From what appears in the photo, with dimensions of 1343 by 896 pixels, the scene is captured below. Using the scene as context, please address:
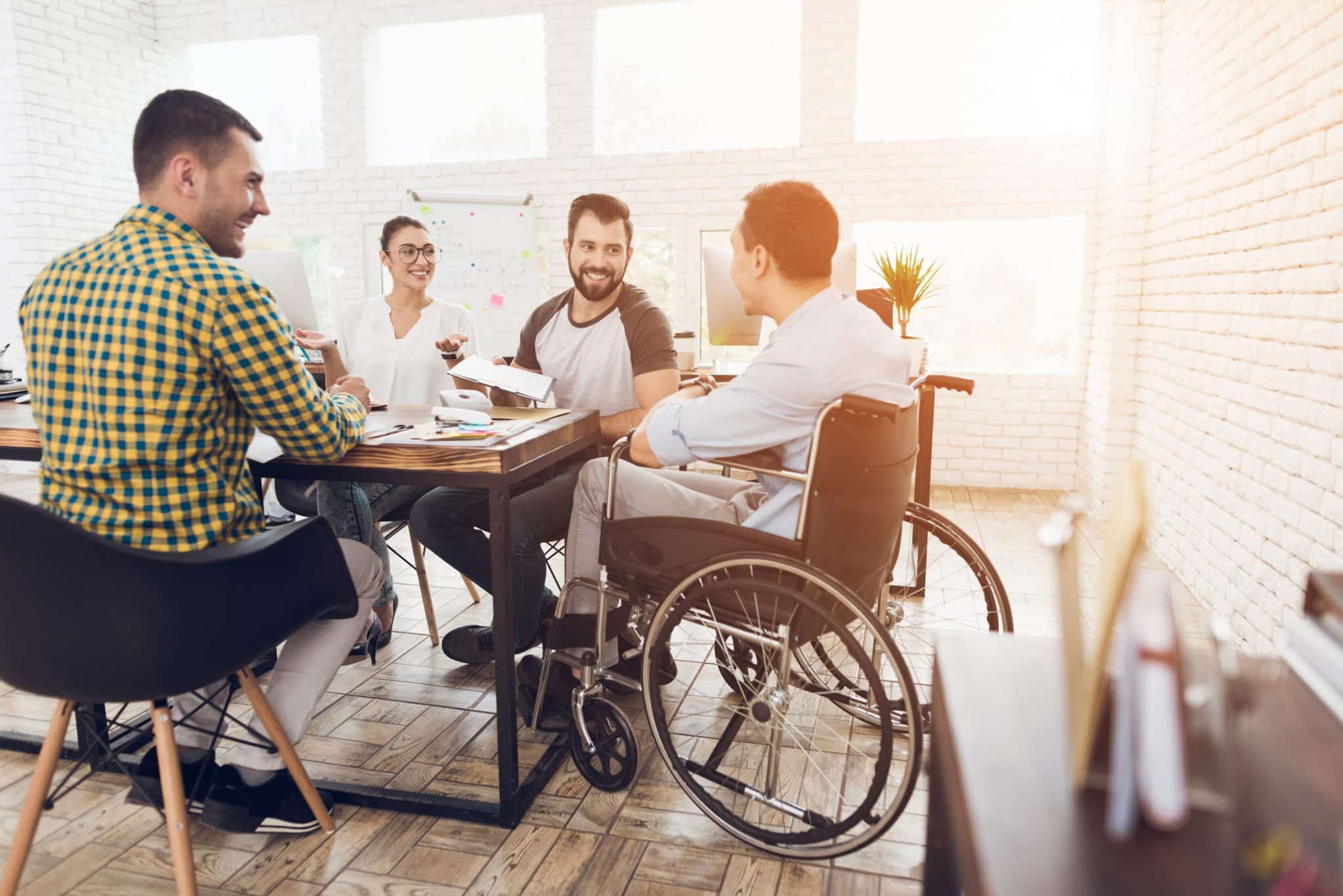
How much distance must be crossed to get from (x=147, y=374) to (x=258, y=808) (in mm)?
828

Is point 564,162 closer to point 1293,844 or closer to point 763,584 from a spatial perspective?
point 763,584

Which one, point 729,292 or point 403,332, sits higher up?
point 729,292

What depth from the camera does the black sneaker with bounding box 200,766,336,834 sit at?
5.22 ft

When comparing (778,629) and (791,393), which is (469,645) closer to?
(778,629)

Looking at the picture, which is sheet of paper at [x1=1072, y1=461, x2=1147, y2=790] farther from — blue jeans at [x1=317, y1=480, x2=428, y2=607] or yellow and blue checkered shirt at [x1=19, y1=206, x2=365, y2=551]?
blue jeans at [x1=317, y1=480, x2=428, y2=607]

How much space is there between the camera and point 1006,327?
15.9ft

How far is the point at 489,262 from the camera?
520cm

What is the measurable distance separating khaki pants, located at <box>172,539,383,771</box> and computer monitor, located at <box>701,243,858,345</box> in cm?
157

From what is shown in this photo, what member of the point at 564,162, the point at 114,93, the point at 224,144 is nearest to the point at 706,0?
the point at 564,162

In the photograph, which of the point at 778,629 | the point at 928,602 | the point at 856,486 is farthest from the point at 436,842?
the point at 928,602

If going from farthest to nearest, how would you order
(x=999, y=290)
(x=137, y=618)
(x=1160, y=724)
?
(x=999, y=290) < (x=137, y=618) < (x=1160, y=724)

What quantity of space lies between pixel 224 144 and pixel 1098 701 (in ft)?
5.06

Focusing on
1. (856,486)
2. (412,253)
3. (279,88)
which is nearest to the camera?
(856,486)

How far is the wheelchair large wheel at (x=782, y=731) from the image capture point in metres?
1.42
